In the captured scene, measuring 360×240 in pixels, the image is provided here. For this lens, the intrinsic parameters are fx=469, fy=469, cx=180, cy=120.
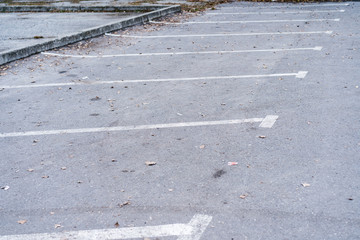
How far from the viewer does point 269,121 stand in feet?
20.7

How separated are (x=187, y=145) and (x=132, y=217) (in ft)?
5.52

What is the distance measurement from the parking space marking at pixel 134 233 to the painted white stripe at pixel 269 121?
2433 millimetres

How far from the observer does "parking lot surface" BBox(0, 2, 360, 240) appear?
4141 millimetres

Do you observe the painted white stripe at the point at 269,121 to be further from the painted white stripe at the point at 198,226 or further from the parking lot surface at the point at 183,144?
the painted white stripe at the point at 198,226

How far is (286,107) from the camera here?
6852mm

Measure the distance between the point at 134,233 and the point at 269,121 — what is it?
9.81 feet

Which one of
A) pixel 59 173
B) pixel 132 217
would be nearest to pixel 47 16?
pixel 59 173

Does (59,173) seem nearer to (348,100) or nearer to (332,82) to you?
(348,100)

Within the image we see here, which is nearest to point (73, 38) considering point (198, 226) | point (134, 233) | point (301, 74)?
point (301, 74)

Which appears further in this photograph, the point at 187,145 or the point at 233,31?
the point at 233,31

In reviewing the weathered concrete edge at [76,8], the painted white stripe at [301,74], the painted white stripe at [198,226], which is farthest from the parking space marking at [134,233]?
the weathered concrete edge at [76,8]

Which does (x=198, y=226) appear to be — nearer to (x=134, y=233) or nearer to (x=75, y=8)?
(x=134, y=233)

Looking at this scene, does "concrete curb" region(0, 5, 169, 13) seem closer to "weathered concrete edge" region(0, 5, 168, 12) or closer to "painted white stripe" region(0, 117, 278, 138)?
"weathered concrete edge" region(0, 5, 168, 12)

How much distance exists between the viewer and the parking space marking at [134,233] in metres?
3.93
